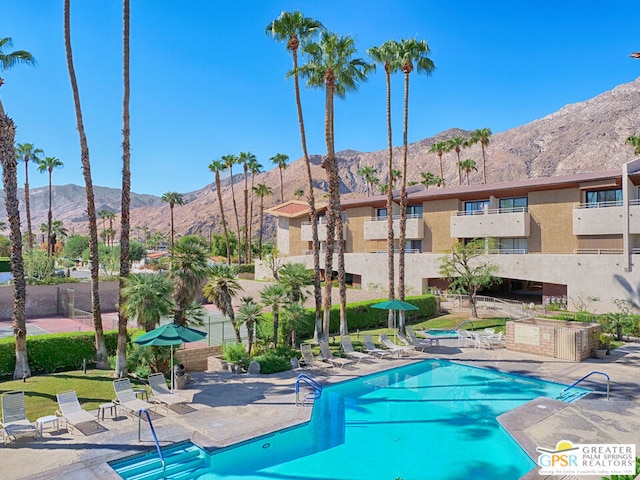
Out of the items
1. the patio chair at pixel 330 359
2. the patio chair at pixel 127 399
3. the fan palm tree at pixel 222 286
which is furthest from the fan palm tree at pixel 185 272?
the patio chair at pixel 330 359

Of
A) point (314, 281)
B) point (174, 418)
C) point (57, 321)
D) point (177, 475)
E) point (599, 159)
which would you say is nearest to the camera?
point (177, 475)

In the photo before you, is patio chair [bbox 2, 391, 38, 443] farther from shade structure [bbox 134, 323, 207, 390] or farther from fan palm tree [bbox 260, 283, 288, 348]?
fan palm tree [bbox 260, 283, 288, 348]

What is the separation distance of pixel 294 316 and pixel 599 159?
163806 millimetres

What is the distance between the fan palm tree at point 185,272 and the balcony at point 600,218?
27.5m

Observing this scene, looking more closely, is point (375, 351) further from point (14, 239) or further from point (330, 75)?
point (14, 239)

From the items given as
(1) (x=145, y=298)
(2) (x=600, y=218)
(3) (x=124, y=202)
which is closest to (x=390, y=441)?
(1) (x=145, y=298)

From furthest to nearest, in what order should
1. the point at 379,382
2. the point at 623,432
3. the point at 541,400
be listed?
1. the point at 379,382
2. the point at 541,400
3. the point at 623,432

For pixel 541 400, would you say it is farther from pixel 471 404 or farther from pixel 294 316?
pixel 294 316

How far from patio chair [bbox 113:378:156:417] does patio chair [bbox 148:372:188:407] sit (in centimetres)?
37

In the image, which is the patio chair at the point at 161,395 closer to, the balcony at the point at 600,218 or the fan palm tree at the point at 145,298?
the fan palm tree at the point at 145,298

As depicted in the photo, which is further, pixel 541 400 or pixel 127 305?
pixel 127 305

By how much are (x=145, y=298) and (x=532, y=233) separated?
3064 centimetres

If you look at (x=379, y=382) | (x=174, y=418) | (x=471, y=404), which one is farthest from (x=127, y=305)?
(x=471, y=404)

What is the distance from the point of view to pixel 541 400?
1517 centimetres
